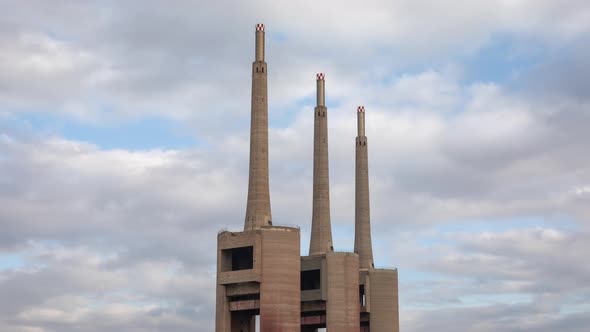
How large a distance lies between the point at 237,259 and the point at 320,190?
24.3 metres

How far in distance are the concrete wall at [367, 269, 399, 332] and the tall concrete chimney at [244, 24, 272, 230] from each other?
3475 cm

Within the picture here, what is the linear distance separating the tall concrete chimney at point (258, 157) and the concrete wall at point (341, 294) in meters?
17.0

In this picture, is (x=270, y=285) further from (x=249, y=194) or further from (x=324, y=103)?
(x=324, y=103)

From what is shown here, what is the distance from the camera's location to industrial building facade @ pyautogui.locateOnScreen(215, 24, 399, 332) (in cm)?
14188

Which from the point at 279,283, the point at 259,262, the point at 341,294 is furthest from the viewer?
the point at 341,294

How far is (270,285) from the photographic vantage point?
141250mm

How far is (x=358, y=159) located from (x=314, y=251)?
85.2ft

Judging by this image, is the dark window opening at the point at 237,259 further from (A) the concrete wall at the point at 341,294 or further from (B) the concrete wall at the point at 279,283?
(A) the concrete wall at the point at 341,294

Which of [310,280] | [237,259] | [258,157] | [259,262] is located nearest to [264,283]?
[259,262]

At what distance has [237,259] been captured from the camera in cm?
15038

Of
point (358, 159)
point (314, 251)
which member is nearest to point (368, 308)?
point (314, 251)

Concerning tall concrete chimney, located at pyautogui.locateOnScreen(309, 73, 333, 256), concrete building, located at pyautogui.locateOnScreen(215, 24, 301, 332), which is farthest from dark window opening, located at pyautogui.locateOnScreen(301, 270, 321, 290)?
concrete building, located at pyautogui.locateOnScreen(215, 24, 301, 332)

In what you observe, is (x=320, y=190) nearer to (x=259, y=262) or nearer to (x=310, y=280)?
(x=310, y=280)

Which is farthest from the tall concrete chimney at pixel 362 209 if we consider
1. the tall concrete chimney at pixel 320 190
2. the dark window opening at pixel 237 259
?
the dark window opening at pixel 237 259
